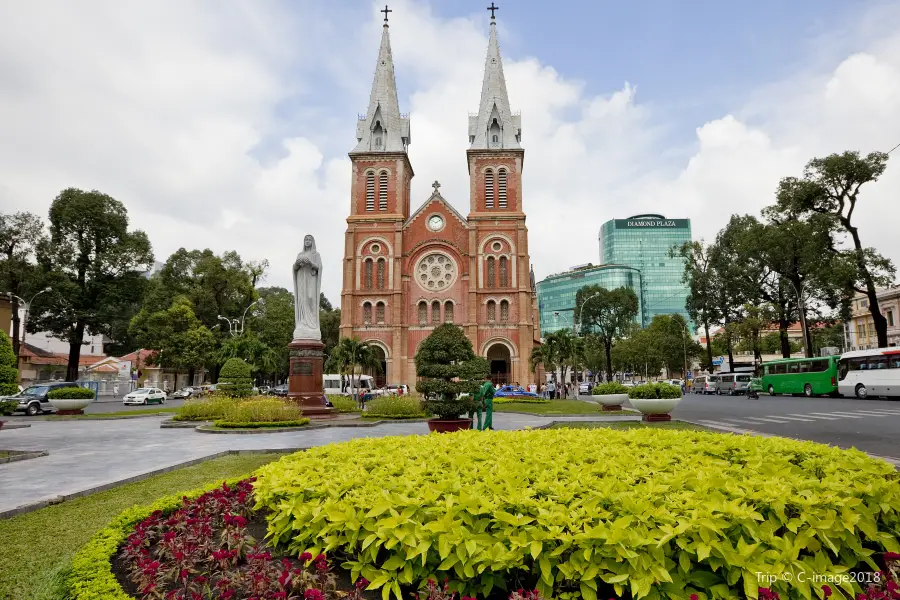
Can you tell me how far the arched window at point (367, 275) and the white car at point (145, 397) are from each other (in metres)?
17.0

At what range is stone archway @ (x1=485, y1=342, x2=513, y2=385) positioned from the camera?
45469 mm

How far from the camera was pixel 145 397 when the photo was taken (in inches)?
1448

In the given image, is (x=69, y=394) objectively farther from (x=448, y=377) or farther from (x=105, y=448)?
(x=448, y=377)

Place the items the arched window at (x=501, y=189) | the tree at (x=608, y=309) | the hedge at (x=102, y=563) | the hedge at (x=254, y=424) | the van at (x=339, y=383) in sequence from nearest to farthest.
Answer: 1. the hedge at (x=102, y=563)
2. the hedge at (x=254, y=424)
3. the van at (x=339, y=383)
4. the arched window at (x=501, y=189)
5. the tree at (x=608, y=309)

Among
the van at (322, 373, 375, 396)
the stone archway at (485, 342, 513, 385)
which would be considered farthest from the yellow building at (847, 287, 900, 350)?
the van at (322, 373, 375, 396)

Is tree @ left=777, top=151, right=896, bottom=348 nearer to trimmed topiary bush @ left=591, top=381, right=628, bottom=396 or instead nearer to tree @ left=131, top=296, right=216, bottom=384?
trimmed topiary bush @ left=591, top=381, right=628, bottom=396

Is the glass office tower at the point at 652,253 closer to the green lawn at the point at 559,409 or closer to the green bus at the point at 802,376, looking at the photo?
the green bus at the point at 802,376

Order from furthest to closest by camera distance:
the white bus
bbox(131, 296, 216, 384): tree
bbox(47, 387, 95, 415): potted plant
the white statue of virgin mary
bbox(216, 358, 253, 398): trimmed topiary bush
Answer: bbox(131, 296, 216, 384): tree, the white bus, bbox(216, 358, 253, 398): trimmed topiary bush, bbox(47, 387, 95, 415): potted plant, the white statue of virgin mary

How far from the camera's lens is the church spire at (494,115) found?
4816 centimetres

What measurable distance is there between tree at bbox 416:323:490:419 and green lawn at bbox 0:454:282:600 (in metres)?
4.08

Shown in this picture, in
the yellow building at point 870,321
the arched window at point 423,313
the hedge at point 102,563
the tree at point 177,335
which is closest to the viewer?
the hedge at point 102,563

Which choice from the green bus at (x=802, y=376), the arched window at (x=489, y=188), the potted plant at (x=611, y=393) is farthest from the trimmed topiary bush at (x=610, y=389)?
the arched window at (x=489, y=188)

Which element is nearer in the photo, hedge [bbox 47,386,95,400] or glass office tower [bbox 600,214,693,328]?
hedge [bbox 47,386,95,400]

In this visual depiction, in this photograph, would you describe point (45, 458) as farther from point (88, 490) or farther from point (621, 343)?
point (621, 343)
